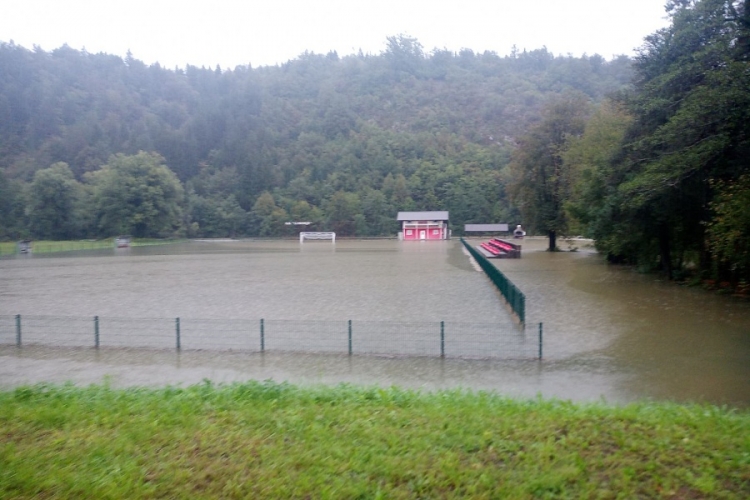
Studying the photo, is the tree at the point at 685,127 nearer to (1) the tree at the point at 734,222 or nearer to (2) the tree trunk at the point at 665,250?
(2) the tree trunk at the point at 665,250

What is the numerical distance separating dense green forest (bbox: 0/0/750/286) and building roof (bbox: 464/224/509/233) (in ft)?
16.4

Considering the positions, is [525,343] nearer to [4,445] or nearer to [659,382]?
[659,382]

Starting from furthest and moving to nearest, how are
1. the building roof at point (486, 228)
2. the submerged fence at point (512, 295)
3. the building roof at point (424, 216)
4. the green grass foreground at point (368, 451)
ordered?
1. the building roof at point (486, 228)
2. the building roof at point (424, 216)
3. the submerged fence at point (512, 295)
4. the green grass foreground at point (368, 451)

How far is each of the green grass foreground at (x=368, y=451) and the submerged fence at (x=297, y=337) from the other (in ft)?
20.9

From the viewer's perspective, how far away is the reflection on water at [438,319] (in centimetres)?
1107

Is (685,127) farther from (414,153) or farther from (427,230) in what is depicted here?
(414,153)

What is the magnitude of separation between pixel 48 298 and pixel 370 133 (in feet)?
452

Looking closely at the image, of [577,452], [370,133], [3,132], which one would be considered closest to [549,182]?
[577,452]

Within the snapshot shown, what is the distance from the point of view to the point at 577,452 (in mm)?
5359

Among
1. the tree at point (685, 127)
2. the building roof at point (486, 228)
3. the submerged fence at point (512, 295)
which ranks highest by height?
the tree at point (685, 127)

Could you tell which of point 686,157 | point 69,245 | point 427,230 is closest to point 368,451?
point 686,157

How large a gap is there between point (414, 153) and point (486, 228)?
41.1 metres

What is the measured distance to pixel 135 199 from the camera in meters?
95.4

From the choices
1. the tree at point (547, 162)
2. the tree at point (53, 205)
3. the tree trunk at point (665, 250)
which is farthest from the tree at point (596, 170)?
the tree at point (53, 205)
